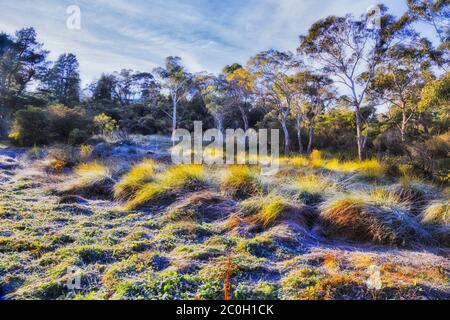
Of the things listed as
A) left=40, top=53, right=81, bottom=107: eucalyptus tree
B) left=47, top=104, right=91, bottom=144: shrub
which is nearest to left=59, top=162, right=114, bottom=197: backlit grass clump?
left=47, top=104, right=91, bottom=144: shrub

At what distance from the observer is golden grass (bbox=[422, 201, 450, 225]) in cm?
377

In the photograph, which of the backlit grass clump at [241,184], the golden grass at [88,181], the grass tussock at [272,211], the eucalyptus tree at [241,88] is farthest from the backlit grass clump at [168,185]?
the eucalyptus tree at [241,88]

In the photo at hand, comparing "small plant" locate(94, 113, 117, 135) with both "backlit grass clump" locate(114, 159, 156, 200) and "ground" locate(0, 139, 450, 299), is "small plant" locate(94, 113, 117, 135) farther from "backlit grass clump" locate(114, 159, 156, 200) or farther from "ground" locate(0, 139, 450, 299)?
"ground" locate(0, 139, 450, 299)

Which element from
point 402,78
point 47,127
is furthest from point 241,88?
point 47,127

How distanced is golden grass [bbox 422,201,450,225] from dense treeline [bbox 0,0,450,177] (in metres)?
3.88

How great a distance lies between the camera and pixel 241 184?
5.14m

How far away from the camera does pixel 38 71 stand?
2873cm

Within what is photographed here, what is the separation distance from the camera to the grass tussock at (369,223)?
344 cm

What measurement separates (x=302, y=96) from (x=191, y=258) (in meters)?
18.8

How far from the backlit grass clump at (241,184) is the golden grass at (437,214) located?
98.8 inches

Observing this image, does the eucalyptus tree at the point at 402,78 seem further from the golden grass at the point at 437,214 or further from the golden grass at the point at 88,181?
the golden grass at the point at 88,181

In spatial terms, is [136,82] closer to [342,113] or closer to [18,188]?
[342,113]
